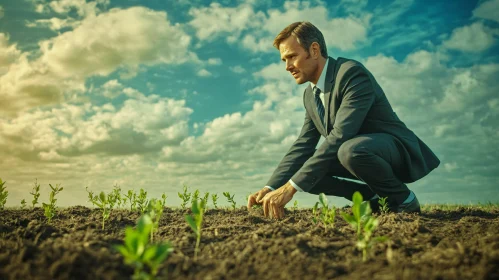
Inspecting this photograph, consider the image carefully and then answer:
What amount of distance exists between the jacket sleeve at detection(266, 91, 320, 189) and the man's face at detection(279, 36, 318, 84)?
2.53ft

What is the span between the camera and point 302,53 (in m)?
4.75

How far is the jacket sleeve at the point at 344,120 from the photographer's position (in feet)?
13.3

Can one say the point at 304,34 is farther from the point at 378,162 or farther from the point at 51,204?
the point at 51,204

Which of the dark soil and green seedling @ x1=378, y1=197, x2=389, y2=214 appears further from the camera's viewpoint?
green seedling @ x1=378, y1=197, x2=389, y2=214

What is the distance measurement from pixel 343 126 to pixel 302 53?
3.78ft

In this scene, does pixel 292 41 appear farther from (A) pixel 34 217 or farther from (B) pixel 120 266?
(A) pixel 34 217

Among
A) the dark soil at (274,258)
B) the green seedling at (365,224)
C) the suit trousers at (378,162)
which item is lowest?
the dark soil at (274,258)

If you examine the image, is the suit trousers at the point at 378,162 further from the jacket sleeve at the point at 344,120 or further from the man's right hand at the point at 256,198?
the man's right hand at the point at 256,198

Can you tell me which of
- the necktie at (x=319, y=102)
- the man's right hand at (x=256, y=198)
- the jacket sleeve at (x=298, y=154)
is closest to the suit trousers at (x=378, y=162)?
the necktie at (x=319, y=102)

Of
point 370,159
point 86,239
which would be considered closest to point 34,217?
point 86,239

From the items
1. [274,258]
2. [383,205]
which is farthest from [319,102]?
[274,258]

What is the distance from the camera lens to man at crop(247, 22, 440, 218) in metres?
4.21

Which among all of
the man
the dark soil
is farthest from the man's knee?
the dark soil

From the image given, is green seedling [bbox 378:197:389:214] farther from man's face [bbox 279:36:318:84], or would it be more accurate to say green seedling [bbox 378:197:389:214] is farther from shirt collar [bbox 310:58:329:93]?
man's face [bbox 279:36:318:84]
